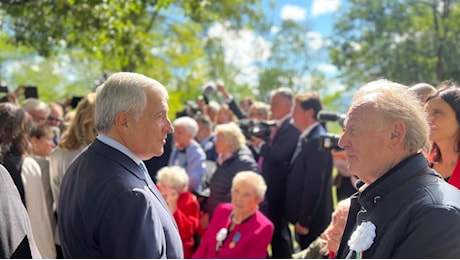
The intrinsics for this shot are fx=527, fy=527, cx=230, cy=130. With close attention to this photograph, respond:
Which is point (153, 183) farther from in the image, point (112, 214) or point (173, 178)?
point (173, 178)

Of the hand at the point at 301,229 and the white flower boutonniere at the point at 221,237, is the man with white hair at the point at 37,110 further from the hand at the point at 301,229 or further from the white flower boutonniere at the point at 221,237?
the hand at the point at 301,229

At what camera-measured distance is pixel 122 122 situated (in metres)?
2.16

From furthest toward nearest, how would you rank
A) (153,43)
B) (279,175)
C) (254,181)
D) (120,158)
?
(153,43) → (279,175) → (254,181) → (120,158)

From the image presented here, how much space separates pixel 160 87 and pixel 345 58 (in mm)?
21818

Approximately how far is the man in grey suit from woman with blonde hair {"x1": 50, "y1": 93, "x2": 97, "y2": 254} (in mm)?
1449

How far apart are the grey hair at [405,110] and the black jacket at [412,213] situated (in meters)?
0.07

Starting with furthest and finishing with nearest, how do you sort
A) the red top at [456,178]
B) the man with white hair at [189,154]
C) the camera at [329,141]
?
the man with white hair at [189,154], the camera at [329,141], the red top at [456,178]

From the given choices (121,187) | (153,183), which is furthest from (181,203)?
(121,187)

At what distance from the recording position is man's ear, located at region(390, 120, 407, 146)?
181 cm

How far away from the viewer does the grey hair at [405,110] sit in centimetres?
182

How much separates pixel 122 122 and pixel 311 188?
127 inches

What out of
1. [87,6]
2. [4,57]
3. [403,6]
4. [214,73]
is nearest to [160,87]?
[87,6]

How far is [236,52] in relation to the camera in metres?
35.1

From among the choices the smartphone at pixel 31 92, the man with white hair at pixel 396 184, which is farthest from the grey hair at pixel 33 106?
the man with white hair at pixel 396 184
